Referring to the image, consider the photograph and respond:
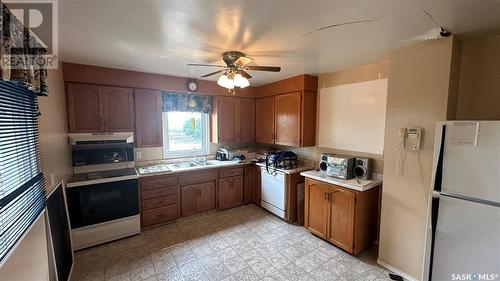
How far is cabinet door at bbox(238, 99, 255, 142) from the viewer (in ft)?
13.2

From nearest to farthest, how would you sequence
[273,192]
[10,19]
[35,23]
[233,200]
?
[10,19] < [35,23] < [273,192] < [233,200]

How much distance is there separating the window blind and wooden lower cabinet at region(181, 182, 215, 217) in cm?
182

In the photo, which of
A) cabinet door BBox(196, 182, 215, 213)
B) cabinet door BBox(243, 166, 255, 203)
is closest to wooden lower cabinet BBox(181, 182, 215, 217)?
cabinet door BBox(196, 182, 215, 213)

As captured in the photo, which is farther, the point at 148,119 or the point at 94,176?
the point at 148,119

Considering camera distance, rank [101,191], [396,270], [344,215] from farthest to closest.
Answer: [101,191]
[344,215]
[396,270]

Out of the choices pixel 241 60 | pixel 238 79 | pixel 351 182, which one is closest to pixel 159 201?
pixel 238 79

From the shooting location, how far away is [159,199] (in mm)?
3061

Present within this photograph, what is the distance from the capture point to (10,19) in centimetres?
106

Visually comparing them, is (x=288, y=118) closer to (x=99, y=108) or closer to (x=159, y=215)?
(x=159, y=215)

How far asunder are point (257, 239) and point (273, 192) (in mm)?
848

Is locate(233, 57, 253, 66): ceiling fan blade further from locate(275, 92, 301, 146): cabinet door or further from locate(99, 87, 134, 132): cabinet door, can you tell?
locate(99, 87, 134, 132): cabinet door

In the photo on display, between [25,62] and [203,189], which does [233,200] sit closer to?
[203,189]

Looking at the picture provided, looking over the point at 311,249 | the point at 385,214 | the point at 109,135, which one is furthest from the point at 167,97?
the point at 385,214

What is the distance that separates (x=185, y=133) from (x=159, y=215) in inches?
57.0
